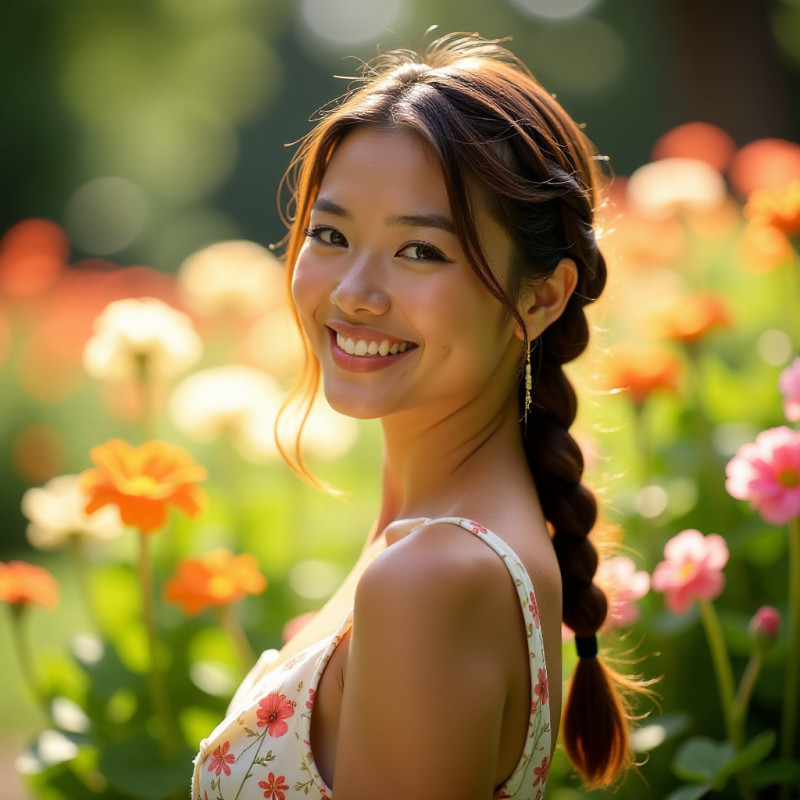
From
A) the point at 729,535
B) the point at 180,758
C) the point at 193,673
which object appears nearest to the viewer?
the point at 180,758

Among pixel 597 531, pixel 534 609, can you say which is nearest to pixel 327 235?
pixel 534 609

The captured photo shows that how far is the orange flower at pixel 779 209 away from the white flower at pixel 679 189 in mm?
878

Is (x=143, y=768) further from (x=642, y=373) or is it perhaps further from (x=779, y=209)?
(x=779, y=209)

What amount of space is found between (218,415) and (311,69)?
1079 centimetres

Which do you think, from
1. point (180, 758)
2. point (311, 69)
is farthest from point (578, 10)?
point (180, 758)

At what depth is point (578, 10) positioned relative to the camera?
13297 mm

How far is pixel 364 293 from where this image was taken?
1400mm

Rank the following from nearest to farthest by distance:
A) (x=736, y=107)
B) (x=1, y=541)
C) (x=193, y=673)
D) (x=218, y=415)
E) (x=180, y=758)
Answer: (x=180, y=758)
(x=193, y=673)
(x=218, y=415)
(x=1, y=541)
(x=736, y=107)

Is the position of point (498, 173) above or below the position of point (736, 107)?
above

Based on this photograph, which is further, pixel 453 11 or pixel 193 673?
pixel 453 11

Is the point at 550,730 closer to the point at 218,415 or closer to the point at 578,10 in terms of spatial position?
the point at 218,415

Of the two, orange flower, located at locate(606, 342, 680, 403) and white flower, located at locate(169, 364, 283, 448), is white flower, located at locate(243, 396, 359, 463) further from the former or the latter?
orange flower, located at locate(606, 342, 680, 403)

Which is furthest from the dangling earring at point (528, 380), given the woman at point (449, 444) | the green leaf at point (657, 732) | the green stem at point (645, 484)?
the green stem at point (645, 484)

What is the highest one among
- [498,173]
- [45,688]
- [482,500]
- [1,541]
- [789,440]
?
[498,173]
